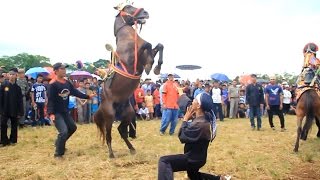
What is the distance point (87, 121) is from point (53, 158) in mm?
8769

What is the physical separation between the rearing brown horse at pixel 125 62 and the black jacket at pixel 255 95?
21.9 ft

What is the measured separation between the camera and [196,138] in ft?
17.1

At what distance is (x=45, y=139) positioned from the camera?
37.8 ft

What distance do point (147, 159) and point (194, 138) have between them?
2840mm

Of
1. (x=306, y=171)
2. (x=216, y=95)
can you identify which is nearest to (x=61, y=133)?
(x=306, y=171)

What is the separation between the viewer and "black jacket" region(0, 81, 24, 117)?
1033 centimetres

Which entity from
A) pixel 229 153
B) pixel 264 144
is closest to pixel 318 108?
pixel 264 144

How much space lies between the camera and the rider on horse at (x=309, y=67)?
370 inches

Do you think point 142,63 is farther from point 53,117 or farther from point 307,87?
point 307,87

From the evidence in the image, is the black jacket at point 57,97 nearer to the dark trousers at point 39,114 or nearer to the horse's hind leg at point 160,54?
the horse's hind leg at point 160,54

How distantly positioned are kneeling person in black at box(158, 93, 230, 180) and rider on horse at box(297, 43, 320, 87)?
4.99 meters

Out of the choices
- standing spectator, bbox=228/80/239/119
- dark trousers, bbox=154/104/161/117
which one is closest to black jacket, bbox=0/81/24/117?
dark trousers, bbox=154/104/161/117

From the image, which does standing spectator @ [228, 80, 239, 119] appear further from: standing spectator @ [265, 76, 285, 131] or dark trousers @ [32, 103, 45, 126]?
dark trousers @ [32, 103, 45, 126]

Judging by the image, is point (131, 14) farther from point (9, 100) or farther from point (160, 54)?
point (9, 100)
